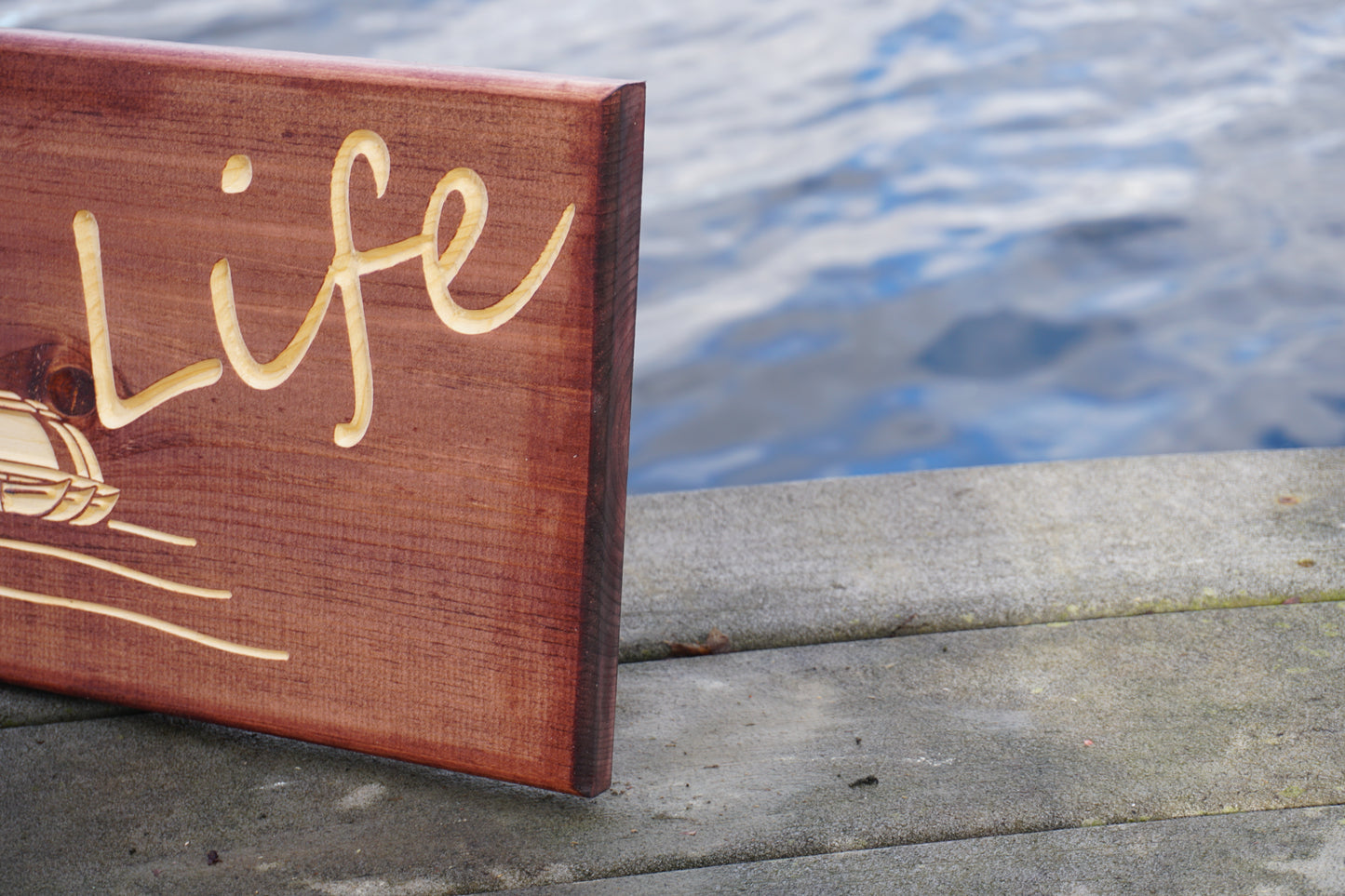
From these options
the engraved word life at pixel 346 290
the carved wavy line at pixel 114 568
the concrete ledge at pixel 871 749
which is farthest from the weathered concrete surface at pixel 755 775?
the engraved word life at pixel 346 290

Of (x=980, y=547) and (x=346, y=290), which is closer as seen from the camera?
(x=346, y=290)

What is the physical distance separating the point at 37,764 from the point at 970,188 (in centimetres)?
405

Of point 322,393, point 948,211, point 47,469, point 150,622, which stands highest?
point 322,393

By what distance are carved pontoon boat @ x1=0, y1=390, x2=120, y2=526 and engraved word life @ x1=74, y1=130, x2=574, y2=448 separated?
52 millimetres

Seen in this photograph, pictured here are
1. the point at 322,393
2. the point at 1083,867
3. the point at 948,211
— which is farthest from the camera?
the point at 948,211

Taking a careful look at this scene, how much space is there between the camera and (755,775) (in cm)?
109

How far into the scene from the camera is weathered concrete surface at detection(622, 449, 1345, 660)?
4.39 feet

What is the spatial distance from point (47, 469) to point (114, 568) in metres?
0.12

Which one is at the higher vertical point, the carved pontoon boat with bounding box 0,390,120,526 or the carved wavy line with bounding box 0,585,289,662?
the carved pontoon boat with bounding box 0,390,120,526

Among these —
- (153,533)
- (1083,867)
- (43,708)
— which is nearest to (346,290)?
(153,533)

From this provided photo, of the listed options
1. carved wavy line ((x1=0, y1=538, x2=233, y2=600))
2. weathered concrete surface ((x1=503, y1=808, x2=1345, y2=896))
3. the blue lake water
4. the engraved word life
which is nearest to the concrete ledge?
weathered concrete surface ((x1=503, y1=808, x2=1345, y2=896))

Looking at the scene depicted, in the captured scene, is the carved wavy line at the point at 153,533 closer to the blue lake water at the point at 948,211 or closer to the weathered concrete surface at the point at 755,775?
the weathered concrete surface at the point at 755,775

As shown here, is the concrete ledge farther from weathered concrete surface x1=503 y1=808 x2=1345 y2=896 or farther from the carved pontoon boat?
the carved pontoon boat

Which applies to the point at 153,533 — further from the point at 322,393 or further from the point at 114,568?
the point at 322,393
